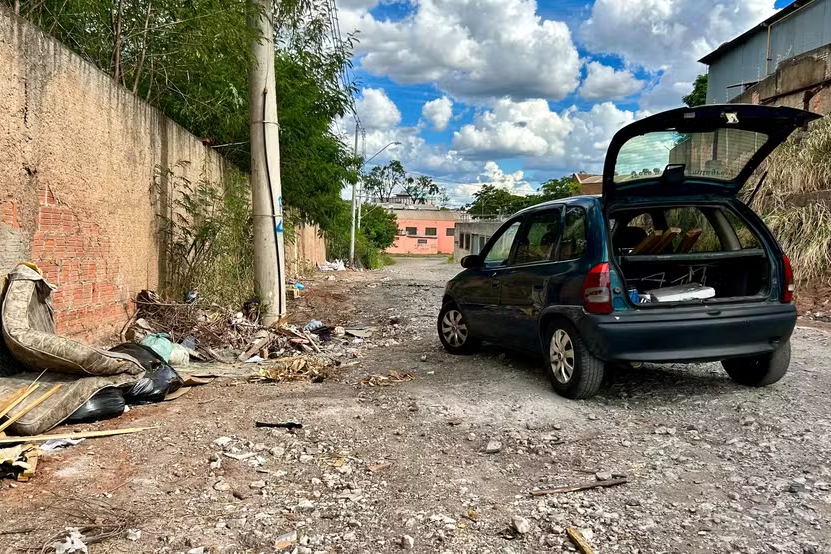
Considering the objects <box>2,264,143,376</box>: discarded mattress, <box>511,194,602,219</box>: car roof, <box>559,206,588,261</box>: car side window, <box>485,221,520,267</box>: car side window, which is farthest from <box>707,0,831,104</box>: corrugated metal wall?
<box>2,264,143,376</box>: discarded mattress

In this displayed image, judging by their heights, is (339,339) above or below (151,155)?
below

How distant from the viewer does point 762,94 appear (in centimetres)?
1427

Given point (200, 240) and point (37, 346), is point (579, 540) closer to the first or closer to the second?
point (37, 346)

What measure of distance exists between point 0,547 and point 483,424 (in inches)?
117

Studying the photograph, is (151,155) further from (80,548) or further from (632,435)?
(632,435)

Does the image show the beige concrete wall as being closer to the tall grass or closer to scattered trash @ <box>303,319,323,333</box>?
scattered trash @ <box>303,319,323,333</box>

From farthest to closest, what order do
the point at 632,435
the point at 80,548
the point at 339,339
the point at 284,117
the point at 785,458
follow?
the point at 284,117
the point at 339,339
the point at 632,435
the point at 785,458
the point at 80,548

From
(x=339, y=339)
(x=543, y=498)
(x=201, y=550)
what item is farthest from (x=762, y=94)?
(x=201, y=550)

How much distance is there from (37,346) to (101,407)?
23.8 inches

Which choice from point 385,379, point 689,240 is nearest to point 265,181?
point 385,379

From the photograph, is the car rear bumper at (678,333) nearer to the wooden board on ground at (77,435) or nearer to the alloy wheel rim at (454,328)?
the alloy wheel rim at (454,328)

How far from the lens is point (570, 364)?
4.99 m

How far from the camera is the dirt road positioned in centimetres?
291

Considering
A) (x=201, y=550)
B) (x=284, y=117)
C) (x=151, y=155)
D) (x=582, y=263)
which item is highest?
(x=284, y=117)
